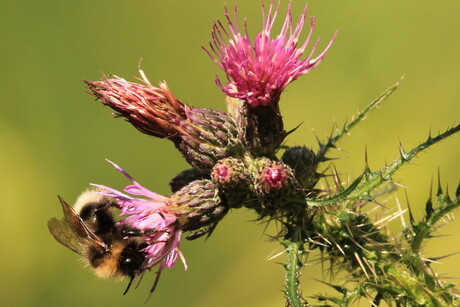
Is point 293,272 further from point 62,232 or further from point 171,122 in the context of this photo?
point 62,232

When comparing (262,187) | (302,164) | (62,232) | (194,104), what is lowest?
(62,232)

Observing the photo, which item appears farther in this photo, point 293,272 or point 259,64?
point 259,64

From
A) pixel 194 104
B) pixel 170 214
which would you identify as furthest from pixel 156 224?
pixel 194 104

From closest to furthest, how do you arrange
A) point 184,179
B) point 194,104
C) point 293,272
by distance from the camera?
point 293,272 → point 184,179 → point 194,104

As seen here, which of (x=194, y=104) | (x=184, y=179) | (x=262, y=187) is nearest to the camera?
(x=262, y=187)

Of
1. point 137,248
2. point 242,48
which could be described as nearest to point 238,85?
point 242,48

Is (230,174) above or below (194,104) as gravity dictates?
below

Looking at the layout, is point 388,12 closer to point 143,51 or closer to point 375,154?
point 375,154
